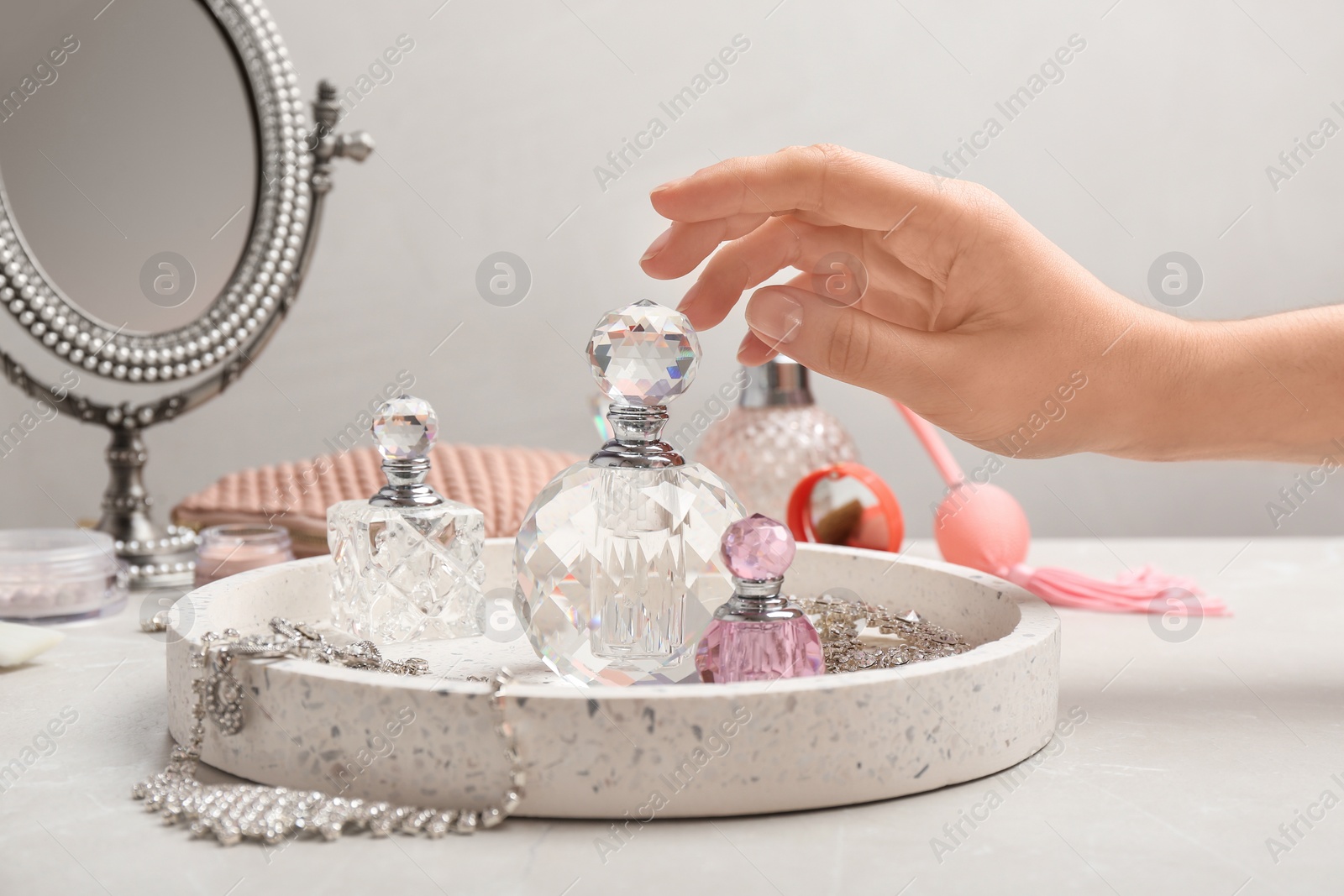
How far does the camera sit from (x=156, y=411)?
3.71ft

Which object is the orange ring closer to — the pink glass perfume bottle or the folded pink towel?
the folded pink towel

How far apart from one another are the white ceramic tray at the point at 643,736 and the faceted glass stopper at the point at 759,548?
0.24 feet

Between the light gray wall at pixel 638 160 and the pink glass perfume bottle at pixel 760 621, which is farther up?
the light gray wall at pixel 638 160

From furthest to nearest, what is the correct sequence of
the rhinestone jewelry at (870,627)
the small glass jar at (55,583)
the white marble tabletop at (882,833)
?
the small glass jar at (55,583)
the rhinestone jewelry at (870,627)
the white marble tabletop at (882,833)

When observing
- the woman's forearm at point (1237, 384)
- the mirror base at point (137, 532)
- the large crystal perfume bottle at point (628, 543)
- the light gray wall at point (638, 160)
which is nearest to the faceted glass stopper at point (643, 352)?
the large crystal perfume bottle at point (628, 543)

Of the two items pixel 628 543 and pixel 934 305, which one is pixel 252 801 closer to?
pixel 628 543

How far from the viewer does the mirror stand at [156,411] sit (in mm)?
1082

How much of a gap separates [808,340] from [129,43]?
0.84m

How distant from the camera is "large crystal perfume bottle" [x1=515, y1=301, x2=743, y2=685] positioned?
592 mm

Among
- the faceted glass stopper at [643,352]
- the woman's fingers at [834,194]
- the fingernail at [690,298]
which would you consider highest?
the woman's fingers at [834,194]

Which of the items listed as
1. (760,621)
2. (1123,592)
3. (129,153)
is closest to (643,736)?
(760,621)

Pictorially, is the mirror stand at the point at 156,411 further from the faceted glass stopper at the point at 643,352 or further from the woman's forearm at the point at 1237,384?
the woman's forearm at the point at 1237,384

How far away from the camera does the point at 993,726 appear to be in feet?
1.72

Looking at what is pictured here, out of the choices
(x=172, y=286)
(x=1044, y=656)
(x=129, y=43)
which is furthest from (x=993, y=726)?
(x=129, y=43)
